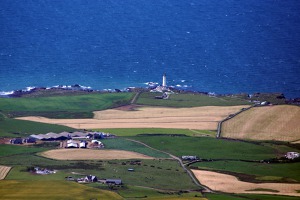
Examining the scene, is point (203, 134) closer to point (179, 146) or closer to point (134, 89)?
point (179, 146)

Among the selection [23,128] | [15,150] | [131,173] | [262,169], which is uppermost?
[23,128]

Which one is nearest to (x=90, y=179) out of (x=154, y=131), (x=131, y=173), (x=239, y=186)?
(x=131, y=173)

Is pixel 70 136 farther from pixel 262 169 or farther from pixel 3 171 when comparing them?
pixel 262 169

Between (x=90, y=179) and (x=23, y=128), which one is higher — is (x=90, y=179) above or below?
below

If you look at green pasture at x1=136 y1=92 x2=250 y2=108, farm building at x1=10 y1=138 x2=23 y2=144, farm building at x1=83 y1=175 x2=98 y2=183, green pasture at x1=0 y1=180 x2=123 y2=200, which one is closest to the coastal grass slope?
farm building at x1=10 y1=138 x2=23 y2=144

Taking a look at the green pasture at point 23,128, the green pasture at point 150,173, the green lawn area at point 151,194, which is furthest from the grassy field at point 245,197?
the green pasture at point 23,128

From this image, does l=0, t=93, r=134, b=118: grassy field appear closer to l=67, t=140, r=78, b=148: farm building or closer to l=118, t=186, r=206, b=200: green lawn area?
l=67, t=140, r=78, b=148: farm building

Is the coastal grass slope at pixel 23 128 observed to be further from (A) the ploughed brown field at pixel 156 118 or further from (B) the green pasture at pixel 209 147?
(B) the green pasture at pixel 209 147
